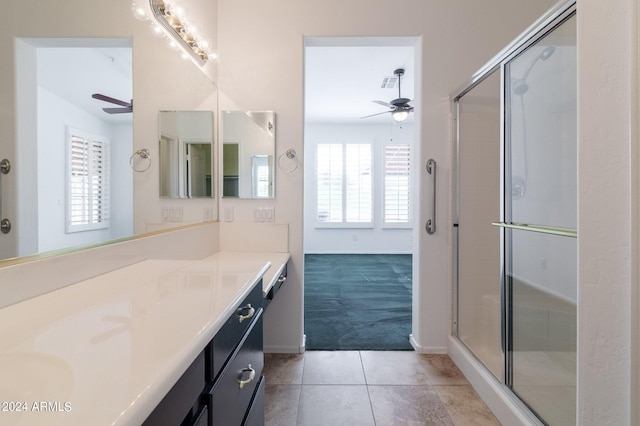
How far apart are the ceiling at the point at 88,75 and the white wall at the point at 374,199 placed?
4832 millimetres

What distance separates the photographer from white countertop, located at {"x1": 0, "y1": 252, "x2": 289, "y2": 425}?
35 centimetres

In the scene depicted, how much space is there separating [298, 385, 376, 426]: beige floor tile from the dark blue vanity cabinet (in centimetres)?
53

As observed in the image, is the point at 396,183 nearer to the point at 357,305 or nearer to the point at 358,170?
the point at 358,170

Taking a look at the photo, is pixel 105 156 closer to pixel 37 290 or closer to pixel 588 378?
pixel 37 290

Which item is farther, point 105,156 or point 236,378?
point 105,156

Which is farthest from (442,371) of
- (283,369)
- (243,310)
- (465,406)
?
(243,310)

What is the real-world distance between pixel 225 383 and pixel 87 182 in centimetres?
77

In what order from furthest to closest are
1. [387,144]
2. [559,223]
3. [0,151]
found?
[387,144] → [559,223] → [0,151]

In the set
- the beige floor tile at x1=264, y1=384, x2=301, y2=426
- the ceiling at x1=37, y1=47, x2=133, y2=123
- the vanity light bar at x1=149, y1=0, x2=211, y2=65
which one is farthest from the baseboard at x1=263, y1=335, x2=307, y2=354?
the vanity light bar at x1=149, y1=0, x2=211, y2=65

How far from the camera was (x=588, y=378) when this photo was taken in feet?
2.95

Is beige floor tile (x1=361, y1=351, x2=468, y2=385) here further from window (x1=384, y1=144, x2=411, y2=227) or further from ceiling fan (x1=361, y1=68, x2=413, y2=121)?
window (x1=384, y1=144, x2=411, y2=227)

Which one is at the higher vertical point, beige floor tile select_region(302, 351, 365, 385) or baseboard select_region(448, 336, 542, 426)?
baseboard select_region(448, 336, 542, 426)

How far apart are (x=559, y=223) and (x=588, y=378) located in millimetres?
1059

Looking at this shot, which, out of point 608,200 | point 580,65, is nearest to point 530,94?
point 580,65
